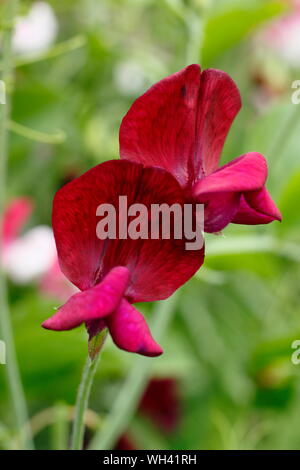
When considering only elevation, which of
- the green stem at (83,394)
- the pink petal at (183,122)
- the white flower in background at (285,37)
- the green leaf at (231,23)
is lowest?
the green stem at (83,394)

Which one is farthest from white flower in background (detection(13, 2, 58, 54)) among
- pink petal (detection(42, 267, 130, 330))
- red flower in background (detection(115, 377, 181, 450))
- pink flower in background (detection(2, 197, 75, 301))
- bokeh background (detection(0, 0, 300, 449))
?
pink petal (detection(42, 267, 130, 330))

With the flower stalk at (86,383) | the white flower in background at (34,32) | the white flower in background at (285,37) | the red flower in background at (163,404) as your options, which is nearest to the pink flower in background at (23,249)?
the white flower in background at (34,32)

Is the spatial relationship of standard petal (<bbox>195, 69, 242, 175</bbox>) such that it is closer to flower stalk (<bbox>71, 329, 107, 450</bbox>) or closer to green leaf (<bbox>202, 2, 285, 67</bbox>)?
flower stalk (<bbox>71, 329, 107, 450</bbox>)

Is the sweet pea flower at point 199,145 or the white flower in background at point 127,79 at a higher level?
the white flower in background at point 127,79

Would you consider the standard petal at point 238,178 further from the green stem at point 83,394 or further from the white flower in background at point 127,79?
the white flower in background at point 127,79

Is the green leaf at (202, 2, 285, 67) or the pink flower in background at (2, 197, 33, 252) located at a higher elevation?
the green leaf at (202, 2, 285, 67)

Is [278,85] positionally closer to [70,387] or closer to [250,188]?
[70,387]
